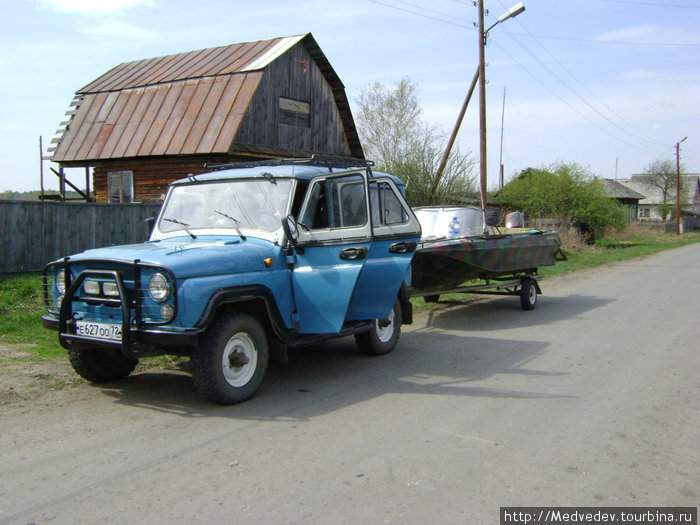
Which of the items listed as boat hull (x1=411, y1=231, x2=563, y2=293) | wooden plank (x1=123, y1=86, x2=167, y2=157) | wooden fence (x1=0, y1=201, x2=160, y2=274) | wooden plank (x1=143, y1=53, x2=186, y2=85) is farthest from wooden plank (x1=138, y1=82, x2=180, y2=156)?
boat hull (x1=411, y1=231, x2=563, y2=293)

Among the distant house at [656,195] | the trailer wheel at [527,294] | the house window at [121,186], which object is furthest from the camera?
the distant house at [656,195]

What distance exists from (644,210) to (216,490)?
97.6 metres

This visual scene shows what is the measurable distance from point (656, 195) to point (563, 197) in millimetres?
76313

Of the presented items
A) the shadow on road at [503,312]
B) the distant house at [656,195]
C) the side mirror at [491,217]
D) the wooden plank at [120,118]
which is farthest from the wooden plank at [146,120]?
the distant house at [656,195]

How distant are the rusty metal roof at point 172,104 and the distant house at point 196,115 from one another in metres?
0.04

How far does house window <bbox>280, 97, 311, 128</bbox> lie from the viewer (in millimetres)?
21688

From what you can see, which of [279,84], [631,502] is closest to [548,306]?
[631,502]

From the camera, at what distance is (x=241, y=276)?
571cm

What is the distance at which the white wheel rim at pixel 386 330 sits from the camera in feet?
25.7

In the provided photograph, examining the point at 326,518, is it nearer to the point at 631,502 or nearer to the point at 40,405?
the point at 631,502

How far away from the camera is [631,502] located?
149 inches

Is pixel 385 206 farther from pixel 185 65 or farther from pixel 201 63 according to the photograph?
pixel 185 65

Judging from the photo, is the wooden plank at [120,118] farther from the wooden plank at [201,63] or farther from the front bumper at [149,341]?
the front bumper at [149,341]

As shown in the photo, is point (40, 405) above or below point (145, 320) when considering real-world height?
below
